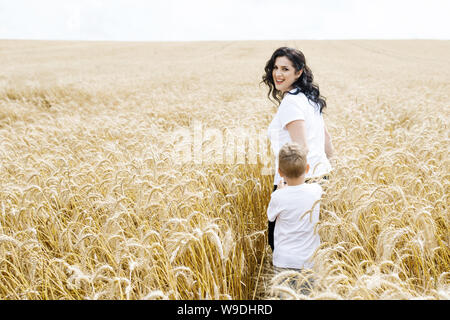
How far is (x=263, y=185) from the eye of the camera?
3.40 meters

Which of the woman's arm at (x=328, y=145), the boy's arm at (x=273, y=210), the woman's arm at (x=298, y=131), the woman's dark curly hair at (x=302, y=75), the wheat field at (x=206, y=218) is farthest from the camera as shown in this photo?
the woman's arm at (x=328, y=145)

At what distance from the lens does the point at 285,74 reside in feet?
8.48

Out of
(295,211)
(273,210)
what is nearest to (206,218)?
(273,210)

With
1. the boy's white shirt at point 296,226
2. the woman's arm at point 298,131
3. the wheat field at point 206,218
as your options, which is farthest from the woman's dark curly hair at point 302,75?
the boy's white shirt at point 296,226

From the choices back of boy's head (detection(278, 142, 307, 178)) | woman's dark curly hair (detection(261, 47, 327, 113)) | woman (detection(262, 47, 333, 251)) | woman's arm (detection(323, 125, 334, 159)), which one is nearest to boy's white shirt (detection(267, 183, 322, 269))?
back of boy's head (detection(278, 142, 307, 178))

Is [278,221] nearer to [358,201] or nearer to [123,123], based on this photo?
[358,201]

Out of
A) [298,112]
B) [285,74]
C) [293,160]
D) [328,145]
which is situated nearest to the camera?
[293,160]

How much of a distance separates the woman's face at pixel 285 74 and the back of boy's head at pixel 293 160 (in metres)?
0.79

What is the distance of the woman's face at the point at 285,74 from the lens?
2.58 metres

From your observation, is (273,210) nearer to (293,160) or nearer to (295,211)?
(295,211)

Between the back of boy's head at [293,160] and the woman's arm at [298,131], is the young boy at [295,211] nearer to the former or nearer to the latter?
the back of boy's head at [293,160]

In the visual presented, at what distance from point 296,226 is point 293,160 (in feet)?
1.36
